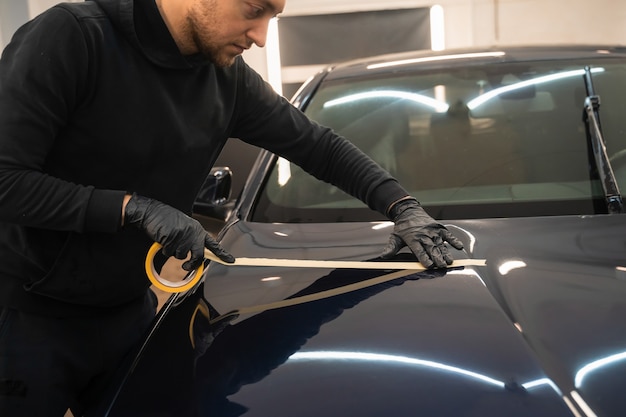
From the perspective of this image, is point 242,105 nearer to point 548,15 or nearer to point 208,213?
point 208,213

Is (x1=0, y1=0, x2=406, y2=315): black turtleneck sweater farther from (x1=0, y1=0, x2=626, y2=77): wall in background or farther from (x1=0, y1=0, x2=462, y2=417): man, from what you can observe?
(x1=0, y1=0, x2=626, y2=77): wall in background

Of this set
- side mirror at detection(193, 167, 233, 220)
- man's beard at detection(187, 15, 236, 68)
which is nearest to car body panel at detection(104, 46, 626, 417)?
side mirror at detection(193, 167, 233, 220)

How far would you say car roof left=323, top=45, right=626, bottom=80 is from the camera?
6.18ft

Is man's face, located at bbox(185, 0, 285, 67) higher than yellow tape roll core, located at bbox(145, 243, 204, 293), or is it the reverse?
man's face, located at bbox(185, 0, 285, 67)

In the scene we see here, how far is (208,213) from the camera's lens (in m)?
1.70

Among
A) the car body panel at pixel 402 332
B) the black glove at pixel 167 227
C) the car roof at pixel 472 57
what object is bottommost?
the car body panel at pixel 402 332

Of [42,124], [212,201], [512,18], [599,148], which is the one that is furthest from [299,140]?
[512,18]

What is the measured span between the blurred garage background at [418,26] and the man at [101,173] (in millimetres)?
4283

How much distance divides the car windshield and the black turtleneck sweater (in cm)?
20

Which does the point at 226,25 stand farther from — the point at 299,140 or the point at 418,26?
the point at 418,26

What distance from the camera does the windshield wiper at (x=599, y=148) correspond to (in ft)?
4.77

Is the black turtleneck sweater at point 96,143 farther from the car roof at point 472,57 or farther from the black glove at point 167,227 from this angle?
the car roof at point 472,57

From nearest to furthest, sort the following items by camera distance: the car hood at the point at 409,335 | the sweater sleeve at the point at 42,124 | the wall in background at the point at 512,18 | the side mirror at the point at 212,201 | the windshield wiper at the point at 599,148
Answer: the car hood at the point at 409,335 → the sweater sleeve at the point at 42,124 → the windshield wiper at the point at 599,148 → the side mirror at the point at 212,201 → the wall in background at the point at 512,18

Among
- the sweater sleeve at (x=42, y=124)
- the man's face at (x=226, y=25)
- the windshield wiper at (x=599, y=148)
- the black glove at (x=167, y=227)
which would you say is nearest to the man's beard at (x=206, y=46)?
the man's face at (x=226, y=25)
